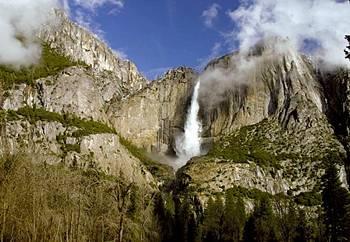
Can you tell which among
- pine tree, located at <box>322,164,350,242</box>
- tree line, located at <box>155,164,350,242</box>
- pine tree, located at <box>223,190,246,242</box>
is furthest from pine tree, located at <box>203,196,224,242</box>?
pine tree, located at <box>322,164,350,242</box>

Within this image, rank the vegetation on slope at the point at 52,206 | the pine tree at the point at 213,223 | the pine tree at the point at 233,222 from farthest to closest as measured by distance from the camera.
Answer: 1. the pine tree at the point at 213,223
2. the pine tree at the point at 233,222
3. the vegetation on slope at the point at 52,206

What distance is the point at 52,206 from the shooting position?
55.9 metres

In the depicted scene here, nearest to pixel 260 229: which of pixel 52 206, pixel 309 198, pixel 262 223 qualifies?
pixel 262 223

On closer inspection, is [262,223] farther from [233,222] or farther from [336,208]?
[336,208]

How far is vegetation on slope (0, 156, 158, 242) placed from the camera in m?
48.0

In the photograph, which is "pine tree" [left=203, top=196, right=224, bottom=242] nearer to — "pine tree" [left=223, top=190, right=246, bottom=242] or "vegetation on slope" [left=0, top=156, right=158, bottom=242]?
"pine tree" [left=223, top=190, right=246, bottom=242]

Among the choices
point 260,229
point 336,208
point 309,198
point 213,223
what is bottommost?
point 260,229

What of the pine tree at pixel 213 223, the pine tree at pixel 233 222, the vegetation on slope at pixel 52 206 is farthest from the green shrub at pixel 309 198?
the vegetation on slope at pixel 52 206

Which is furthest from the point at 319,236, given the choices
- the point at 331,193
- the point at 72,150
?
the point at 72,150

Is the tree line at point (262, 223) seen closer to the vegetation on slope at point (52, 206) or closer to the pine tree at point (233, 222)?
the pine tree at point (233, 222)

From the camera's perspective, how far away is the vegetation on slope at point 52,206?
4803 centimetres

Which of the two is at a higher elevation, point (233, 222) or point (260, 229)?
point (233, 222)

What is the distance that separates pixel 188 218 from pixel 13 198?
9800 cm

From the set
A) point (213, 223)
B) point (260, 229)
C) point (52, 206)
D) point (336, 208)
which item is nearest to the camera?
point (52, 206)
